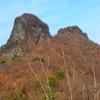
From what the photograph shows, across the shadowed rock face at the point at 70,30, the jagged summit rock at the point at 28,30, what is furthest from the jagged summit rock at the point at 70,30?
the jagged summit rock at the point at 28,30

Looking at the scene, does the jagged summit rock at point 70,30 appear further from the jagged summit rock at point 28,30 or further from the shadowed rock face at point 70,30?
the jagged summit rock at point 28,30

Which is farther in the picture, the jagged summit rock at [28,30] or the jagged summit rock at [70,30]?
the jagged summit rock at [70,30]

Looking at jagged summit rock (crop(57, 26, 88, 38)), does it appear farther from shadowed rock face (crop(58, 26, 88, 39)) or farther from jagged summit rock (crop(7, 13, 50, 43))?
jagged summit rock (crop(7, 13, 50, 43))

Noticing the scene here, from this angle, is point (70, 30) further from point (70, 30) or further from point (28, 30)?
point (28, 30)

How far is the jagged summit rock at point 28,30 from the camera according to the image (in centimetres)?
4772

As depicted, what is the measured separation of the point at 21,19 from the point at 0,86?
3562 centimetres

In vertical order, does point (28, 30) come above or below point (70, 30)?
below

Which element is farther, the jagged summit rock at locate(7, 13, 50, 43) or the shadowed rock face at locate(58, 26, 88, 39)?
the shadowed rock face at locate(58, 26, 88, 39)

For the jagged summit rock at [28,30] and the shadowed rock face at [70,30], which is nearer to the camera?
the jagged summit rock at [28,30]

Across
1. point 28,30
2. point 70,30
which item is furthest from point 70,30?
point 28,30

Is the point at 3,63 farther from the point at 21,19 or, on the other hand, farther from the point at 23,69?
the point at 21,19

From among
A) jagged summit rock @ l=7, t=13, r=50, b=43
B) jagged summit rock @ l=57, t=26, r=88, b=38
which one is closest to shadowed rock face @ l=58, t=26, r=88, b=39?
jagged summit rock @ l=57, t=26, r=88, b=38

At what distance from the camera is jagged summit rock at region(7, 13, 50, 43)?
47.7m

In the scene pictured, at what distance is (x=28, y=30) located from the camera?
49344 millimetres
